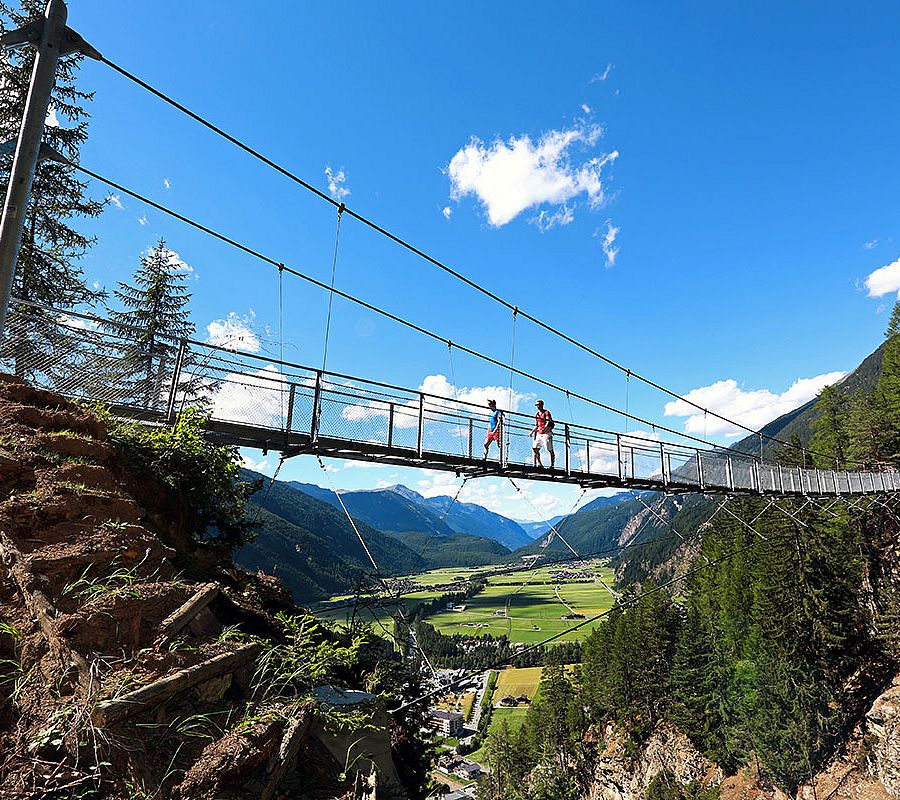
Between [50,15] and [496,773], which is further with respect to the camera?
[496,773]

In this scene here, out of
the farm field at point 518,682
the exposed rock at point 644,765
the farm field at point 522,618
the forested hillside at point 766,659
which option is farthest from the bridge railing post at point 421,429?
the farm field at point 522,618

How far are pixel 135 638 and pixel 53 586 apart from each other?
0.67 metres

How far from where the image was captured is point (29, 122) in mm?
4285

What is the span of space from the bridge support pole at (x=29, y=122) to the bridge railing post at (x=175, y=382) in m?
3.48

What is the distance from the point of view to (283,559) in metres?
142

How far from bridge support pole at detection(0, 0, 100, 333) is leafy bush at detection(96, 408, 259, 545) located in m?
2.41

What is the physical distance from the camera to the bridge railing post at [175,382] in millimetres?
7715

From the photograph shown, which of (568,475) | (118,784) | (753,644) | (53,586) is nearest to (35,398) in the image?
(53,586)

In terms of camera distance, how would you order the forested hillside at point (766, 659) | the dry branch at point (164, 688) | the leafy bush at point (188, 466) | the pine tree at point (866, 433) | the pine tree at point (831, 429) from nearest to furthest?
the dry branch at point (164, 688) < the leafy bush at point (188, 466) < the pine tree at point (866, 433) < the forested hillside at point (766, 659) < the pine tree at point (831, 429)

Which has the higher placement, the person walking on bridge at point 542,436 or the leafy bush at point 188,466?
the person walking on bridge at point 542,436

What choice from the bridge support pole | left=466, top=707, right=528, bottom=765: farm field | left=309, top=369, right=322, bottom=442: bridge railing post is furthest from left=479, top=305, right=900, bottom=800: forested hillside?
the bridge support pole

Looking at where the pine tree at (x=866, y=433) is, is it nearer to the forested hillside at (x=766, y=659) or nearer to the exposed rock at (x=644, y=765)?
the forested hillside at (x=766, y=659)

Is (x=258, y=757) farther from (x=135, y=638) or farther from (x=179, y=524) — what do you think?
(x=179, y=524)

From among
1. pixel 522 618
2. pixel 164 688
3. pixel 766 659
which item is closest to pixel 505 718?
pixel 766 659
